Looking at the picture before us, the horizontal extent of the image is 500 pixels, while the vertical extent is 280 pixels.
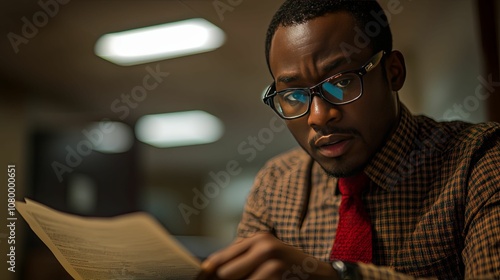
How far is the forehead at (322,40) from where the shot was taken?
0.88m

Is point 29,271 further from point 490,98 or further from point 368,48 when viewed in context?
point 490,98

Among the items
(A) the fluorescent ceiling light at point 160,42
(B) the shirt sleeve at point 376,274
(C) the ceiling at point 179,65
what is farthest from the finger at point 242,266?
(A) the fluorescent ceiling light at point 160,42

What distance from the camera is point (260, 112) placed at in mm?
2322

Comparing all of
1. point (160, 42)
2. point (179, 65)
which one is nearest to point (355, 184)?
point (160, 42)

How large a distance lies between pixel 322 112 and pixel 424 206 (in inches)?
10.8

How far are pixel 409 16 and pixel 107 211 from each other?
154 cm

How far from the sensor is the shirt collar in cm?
95

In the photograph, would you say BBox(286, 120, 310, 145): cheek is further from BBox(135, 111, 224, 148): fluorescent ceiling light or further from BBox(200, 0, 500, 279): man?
BBox(135, 111, 224, 148): fluorescent ceiling light

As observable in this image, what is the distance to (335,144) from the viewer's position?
35.5 inches

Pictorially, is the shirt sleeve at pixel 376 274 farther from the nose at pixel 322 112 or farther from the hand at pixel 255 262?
the nose at pixel 322 112

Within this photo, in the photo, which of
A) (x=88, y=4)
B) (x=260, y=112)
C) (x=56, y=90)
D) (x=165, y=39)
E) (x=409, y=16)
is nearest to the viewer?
(x=409, y=16)

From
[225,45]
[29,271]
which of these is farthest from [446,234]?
[225,45]

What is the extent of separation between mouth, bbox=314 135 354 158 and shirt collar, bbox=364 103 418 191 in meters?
0.08

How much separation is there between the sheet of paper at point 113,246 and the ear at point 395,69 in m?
0.58
